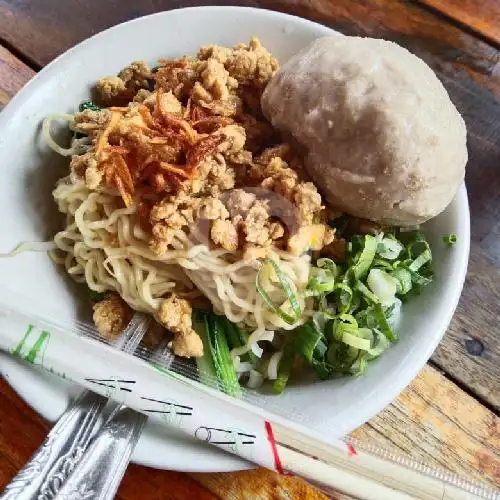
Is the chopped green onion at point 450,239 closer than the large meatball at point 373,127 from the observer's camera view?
No

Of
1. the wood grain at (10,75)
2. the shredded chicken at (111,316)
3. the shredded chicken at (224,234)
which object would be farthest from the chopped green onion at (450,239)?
the wood grain at (10,75)

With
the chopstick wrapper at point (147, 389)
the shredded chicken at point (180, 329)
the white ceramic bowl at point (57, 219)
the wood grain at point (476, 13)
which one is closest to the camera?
the chopstick wrapper at point (147, 389)

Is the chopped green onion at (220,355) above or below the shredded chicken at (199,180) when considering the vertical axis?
below

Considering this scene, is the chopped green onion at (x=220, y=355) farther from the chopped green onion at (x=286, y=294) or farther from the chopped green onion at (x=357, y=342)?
the chopped green onion at (x=357, y=342)

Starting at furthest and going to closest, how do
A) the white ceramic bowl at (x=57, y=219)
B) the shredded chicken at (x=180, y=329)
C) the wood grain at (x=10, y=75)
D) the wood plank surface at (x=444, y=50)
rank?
the wood grain at (x=10, y=75) → the wood plank surface at (x=444, y=50) → the shredded chicken at (x=180, y=329) → the white ceramic bowl at (x=57, y=219)

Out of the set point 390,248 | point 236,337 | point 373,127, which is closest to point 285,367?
point 236,337

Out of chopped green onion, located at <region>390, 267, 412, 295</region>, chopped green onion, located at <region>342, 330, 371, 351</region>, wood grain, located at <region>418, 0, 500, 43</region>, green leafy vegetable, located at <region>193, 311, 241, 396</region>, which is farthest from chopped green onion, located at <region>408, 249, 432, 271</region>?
wood grain, located at <region>418, 0, 500, 43</region>

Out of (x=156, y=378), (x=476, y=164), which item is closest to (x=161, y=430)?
(x=156, y=378)

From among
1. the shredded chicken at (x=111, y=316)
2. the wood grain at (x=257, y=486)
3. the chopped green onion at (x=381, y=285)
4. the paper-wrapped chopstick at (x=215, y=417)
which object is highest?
the chopped green onion at (x=381, y=285)
